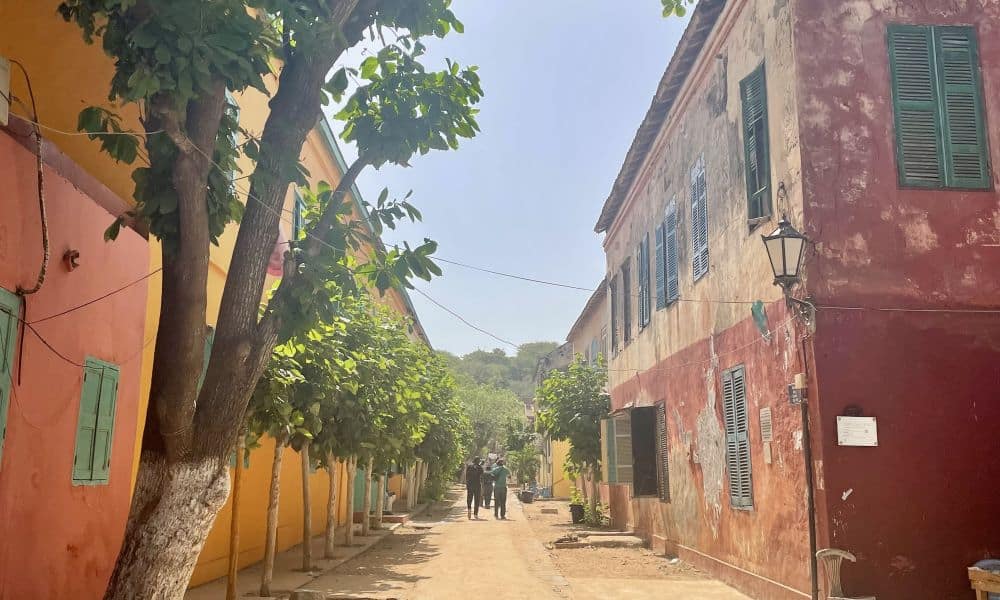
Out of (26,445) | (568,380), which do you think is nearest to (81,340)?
(26,445)

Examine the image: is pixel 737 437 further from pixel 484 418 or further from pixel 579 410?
pixel 484 418

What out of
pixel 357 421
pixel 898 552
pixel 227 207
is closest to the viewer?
pixel 227 207

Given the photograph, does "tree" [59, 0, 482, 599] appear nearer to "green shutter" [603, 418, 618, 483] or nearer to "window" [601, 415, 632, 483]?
"window" [601, 415, 632, 483]

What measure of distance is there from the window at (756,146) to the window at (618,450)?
7128 mm

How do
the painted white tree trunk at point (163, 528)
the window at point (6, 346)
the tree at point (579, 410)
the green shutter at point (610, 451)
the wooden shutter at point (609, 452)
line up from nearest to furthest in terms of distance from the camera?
the painted white tree trunk at point (163, 528) < the window at point (6, 346) < the green shutter at point (610, 451) < the wooden shutter at point (609, 452) < the tree at point (579, 410)

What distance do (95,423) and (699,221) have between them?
8.10m

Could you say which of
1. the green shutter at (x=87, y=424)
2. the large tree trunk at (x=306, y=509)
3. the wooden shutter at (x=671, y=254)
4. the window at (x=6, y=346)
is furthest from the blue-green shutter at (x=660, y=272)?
the window at (x=6, y=346)

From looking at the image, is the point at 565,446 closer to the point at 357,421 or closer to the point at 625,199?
the point at 625,199

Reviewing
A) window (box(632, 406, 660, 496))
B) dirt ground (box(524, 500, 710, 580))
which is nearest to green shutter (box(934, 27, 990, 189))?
dirt ground (box(524, 500, 710, 580))

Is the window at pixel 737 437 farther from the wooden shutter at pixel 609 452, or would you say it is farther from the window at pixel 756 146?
the wooden shutter at pixel 609 452

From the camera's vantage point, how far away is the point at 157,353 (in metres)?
5.07

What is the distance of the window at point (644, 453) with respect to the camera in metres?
14.0

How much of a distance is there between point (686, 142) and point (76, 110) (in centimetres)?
866

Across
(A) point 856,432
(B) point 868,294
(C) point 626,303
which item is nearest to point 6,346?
(A) point 856,432
